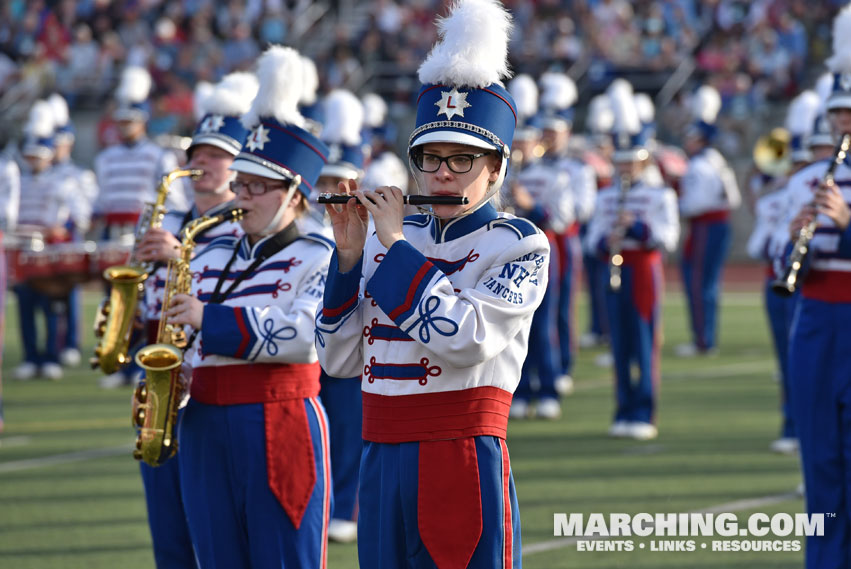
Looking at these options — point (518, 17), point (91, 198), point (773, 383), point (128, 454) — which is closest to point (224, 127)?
point (128, 454)

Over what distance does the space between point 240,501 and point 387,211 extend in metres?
1.40

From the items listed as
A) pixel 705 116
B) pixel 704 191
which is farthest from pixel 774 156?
pixel 705 116

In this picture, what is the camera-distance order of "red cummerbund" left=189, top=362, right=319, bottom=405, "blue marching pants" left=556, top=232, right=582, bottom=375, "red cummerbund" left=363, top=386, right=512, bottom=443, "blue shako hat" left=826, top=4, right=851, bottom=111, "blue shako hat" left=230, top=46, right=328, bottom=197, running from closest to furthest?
"red cummerbund" left=363, top=386, right=512, bottom=443 → "red cummerbund" left=189, top=362, right=319, bottom=405 → "blue shako hat" left=230, top=46, right=328, bottom=197 → "blue shako hat" left=826, top=4, right=851, bottom=111 → "blue marching pants" left=556, top=232, right=582, bottom=375

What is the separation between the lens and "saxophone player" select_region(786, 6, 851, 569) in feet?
17.6

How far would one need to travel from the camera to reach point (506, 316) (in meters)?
3.50

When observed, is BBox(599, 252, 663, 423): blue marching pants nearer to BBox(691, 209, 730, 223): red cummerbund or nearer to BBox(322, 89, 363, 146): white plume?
BBox(322, 89, 363, 146): white plume

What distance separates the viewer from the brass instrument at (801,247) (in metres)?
5.18

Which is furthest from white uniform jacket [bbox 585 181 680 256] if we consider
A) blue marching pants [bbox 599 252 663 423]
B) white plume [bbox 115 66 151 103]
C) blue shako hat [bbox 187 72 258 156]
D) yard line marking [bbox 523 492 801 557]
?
white plume [bbox 115 66 151 103]

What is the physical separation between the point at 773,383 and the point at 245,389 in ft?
28.7

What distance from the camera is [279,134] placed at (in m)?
4.67

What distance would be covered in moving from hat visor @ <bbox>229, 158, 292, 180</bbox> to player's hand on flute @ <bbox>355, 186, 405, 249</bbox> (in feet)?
3.76

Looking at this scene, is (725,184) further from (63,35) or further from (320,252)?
(63,35)

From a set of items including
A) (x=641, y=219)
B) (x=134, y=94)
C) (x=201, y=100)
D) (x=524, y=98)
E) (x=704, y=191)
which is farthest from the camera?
(x=704, y=191)

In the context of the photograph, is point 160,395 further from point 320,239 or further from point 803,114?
point 803,114
